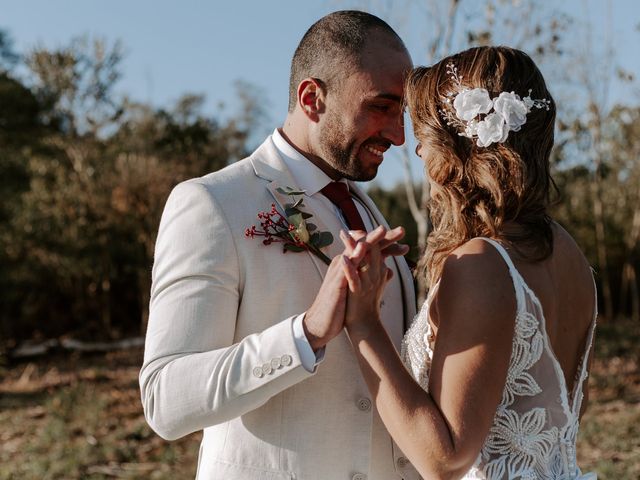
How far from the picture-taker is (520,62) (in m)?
2.33

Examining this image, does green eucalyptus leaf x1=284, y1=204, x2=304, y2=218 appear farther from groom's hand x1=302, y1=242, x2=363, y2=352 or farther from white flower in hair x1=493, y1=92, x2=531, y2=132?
white flower in hair x1=493, y1=92, x2=531, y2=132

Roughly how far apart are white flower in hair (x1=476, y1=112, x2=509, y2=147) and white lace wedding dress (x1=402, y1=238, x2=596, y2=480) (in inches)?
12.0

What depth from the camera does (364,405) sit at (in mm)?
2463

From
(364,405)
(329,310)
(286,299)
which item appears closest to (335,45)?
(286,299)

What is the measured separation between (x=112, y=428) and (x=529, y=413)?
22.8ft

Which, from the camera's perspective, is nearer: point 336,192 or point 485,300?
point 485,300

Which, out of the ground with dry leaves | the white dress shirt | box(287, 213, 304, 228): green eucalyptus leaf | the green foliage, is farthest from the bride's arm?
the green foliage

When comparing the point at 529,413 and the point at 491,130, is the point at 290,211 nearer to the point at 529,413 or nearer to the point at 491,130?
the point at 491,130

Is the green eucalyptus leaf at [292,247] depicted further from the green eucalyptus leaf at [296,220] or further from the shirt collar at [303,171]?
the shirt collar at [303,171]

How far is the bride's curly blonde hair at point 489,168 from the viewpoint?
88.4 inches

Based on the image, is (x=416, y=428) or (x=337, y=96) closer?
(x=416, y=428)

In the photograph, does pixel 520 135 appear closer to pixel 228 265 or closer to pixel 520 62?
pixel 520 62

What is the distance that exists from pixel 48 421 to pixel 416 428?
7555mm

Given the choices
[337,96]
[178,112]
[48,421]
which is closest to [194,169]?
[178,112]
